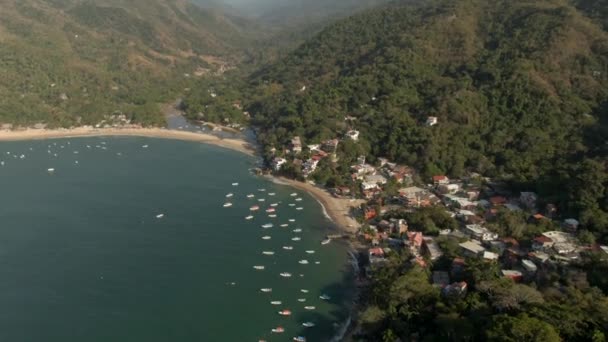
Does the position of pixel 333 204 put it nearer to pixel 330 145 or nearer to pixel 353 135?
pixel 330 145

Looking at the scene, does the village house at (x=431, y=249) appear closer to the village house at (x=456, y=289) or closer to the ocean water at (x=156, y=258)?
the village house at (x=456, y=289)

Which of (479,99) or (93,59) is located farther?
(93,59)

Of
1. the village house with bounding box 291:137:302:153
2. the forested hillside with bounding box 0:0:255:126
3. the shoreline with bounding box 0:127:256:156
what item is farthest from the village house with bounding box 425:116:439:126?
the forested hillside with bounding box 0:0:255:126

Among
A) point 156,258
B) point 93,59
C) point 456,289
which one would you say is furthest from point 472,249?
point 93,59

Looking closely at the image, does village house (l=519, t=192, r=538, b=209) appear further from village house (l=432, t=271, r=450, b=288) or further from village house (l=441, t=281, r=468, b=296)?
village house (l=441, t=281, r=468, b=296)

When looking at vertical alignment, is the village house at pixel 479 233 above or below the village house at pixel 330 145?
above

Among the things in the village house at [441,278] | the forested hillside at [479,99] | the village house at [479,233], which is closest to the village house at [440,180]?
the forested hillside at [479,99]
